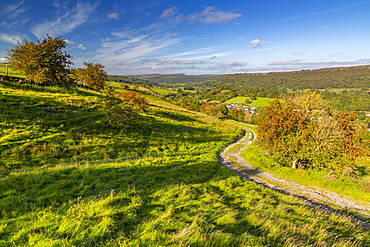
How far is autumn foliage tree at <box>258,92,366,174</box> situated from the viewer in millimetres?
14812

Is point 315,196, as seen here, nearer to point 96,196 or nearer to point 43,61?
point 96,196

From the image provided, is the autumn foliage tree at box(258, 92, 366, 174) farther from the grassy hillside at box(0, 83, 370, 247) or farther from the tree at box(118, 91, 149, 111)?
the tree at box(118, 91, 149, 111)

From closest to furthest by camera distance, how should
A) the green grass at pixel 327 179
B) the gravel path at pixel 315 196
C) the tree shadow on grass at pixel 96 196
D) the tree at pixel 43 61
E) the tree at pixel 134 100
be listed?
the tree shadow on grass at pixel 96 196 < the gravel path at pixel 315 196 < the green grass at pixel 327 179 < the tree at pixel 43 61 < the tree at pixel 134 100

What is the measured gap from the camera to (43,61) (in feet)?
97.6

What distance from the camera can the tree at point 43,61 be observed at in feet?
96.1

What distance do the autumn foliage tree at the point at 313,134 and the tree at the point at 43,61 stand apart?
37504 mm

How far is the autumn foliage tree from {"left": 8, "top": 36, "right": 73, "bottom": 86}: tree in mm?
37504

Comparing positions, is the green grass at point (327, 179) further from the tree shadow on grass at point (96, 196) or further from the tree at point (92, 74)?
the tree at point (92, 74)

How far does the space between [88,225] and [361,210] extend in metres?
16.2

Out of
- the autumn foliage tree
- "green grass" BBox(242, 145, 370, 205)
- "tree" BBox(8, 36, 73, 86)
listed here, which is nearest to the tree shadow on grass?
"green grass" BBox(242, 145, 370, 205)

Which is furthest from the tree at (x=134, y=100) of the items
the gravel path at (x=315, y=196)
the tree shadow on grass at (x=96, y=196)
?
the tree shadow on grass at (x=96, y=196)

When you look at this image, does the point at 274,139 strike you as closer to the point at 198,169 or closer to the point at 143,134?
the point at 198,169

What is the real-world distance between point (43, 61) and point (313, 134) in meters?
42.8

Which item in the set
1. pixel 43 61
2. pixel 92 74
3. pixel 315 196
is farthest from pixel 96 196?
pixel 92 74
